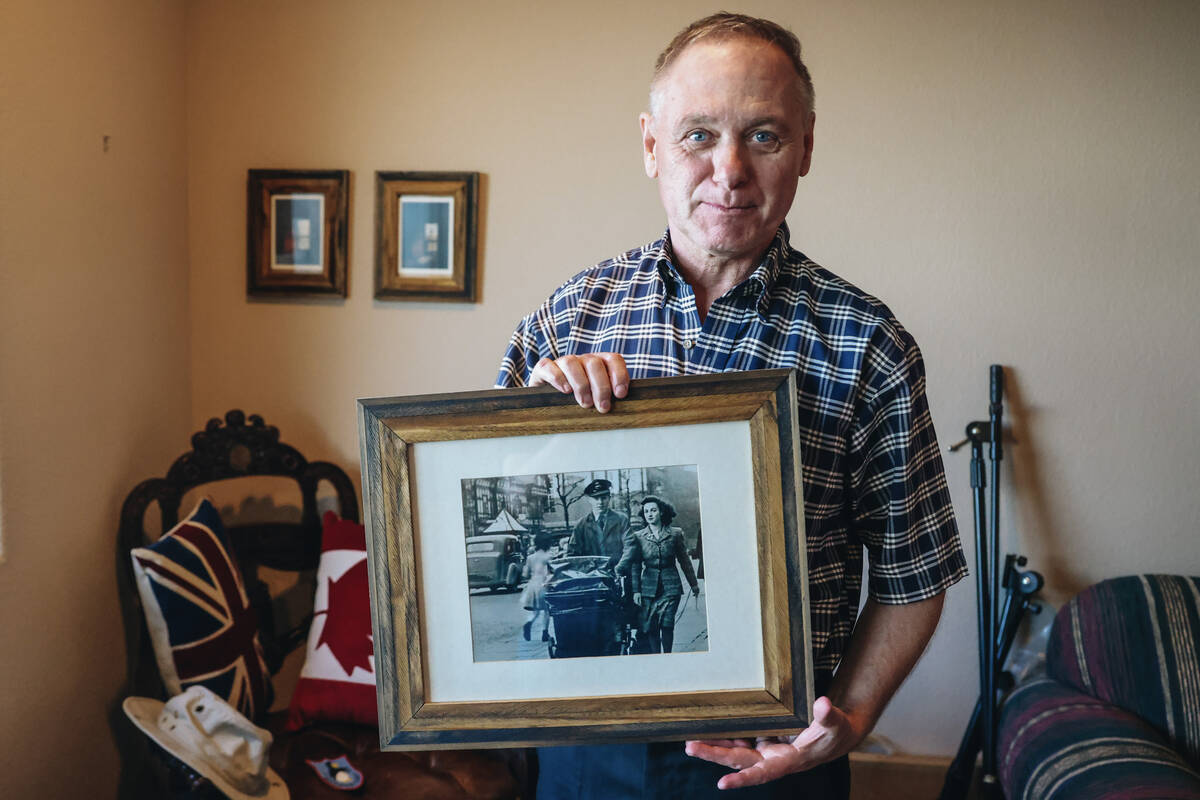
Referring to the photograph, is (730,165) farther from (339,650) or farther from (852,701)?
(339,650)

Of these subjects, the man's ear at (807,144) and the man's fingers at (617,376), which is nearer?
the man's fingers at (617,376)

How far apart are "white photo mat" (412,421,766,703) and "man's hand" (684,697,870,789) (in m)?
0.07

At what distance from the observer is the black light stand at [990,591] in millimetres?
2227

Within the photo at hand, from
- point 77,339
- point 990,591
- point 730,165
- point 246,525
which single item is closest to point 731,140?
point 730,165

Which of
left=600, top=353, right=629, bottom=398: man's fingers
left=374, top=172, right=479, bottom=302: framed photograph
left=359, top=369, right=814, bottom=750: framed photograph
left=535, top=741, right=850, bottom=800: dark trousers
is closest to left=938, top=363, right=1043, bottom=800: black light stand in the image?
left=535, top=741, right=850, bottom=800: dark trousers

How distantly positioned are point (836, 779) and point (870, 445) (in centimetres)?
46

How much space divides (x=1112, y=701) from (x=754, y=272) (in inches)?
65.3

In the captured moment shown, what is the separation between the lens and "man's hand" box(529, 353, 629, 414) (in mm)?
884

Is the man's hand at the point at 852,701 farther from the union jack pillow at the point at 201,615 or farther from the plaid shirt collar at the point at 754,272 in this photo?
the union jack pillow at the point at 201,615

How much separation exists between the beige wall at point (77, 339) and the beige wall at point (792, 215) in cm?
1

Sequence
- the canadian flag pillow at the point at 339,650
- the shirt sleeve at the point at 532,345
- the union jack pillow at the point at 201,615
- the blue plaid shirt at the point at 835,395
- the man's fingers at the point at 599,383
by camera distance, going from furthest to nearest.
Result: the canadian flag pillow at the point at 339,650 < the union jack pillow at the point at 201,615 < the shirt sleeve at the point at 532,345 < the blue plaid shirt at the point at 835,395 < the man's fingers at the point at 599,383

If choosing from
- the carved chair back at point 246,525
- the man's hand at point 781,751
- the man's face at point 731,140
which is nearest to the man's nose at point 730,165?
the man's face at point 731,140

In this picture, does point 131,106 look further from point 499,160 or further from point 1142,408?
point 1142,408

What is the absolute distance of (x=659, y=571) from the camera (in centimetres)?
93
